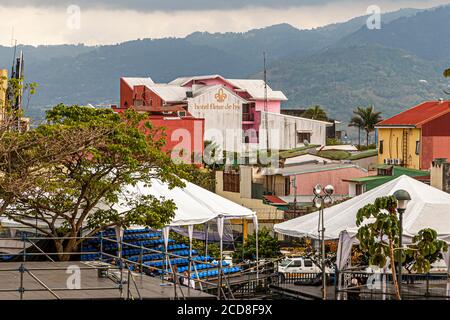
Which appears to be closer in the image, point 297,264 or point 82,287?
point 82,287

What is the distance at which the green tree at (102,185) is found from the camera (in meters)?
28.3

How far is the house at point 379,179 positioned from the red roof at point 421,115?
10.5 m

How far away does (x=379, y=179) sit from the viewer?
168 feet

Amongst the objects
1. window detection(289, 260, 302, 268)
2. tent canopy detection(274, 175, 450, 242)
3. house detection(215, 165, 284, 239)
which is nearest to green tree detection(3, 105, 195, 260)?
tent canopy detection(274, 175, 450, 242)

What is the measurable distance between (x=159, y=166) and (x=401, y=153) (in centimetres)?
4184

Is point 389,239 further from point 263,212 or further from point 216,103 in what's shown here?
point 216,103

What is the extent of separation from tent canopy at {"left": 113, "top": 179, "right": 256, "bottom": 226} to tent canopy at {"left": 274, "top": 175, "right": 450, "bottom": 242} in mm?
3189

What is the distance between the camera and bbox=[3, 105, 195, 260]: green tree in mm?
28266

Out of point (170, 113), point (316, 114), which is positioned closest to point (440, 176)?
point (170, 113)

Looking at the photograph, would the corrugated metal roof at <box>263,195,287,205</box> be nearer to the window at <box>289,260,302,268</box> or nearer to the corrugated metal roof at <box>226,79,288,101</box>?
the window at <box>289,260,302,268</box>

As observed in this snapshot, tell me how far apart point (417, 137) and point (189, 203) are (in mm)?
37710

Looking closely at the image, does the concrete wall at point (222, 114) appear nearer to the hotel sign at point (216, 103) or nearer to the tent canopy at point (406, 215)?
the hotel sign at point (216, 103)

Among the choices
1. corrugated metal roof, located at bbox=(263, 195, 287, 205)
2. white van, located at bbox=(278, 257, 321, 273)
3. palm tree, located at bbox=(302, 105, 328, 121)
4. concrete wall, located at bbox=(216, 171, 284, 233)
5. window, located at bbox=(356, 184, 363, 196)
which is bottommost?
white van, located at bbox=(278, 257, 321, 273)

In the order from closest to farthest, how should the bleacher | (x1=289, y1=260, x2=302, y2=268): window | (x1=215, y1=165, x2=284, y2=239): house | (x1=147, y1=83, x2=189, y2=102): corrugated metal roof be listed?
the bleacher, (x1=289, y1=260, x2=302, y2=268): window, (x1=215, y1=165, x2=284, y2=239): house, (x1=147, y1=83, x2=189, y2=102): corrugated metal roof
